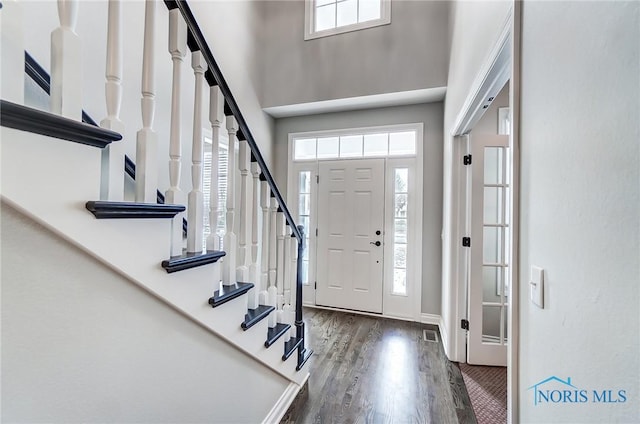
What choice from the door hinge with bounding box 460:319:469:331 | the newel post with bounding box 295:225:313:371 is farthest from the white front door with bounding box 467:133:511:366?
the newel post with bounding box 295:225:313:371

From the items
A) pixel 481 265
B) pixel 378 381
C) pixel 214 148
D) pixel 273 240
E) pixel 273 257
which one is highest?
pixel 214 148

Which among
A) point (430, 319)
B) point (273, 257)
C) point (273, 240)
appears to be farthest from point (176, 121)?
point (430, 319)

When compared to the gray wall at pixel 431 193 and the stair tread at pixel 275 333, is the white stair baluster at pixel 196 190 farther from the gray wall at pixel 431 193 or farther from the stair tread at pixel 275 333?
the gray wall at pixel 431 193

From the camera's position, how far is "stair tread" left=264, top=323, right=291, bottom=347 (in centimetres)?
159

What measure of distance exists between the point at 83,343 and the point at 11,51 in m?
0.72

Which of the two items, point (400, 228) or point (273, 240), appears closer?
point (273, 240)

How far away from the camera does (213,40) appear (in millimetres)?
2879

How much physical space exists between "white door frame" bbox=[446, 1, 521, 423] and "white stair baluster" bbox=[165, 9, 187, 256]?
1261 millimetres

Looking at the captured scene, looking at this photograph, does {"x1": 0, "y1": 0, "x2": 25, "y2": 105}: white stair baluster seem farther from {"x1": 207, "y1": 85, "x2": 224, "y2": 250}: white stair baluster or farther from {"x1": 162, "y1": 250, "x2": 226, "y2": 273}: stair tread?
{"x1": 207, "y1": 85, "x2": 224, "y2": 250}: white stair baluster

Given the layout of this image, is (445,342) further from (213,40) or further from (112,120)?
(213,40)

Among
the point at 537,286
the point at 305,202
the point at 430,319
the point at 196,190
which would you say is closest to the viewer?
the point at 537,286

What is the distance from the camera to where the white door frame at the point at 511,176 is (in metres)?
1.05

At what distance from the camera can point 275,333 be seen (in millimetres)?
1701

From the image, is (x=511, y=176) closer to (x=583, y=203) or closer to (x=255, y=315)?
(x=583, y=203)
